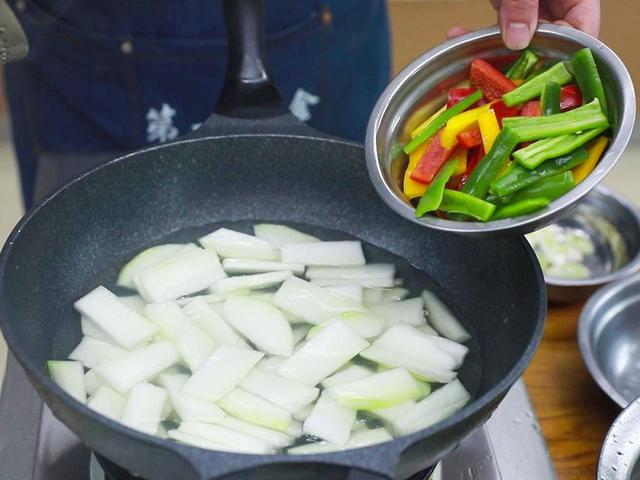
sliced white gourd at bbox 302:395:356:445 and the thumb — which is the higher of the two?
the thumb

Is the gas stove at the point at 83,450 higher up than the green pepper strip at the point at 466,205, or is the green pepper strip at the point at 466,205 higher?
the green pepper strip at the point at 466,205

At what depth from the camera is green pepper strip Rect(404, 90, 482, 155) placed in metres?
1.05

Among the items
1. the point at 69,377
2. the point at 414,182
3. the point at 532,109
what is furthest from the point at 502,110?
the point at 69,377

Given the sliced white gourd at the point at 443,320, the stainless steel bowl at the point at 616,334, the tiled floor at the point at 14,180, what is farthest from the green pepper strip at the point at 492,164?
the tiled floor at the point at 14,180

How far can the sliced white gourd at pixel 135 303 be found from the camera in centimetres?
113

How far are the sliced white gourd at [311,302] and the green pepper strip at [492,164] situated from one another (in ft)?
0.83

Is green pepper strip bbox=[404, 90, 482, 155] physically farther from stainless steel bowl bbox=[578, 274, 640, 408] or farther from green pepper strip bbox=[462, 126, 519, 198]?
stainless steel bowl bbox=[578, 274, 640, 408]

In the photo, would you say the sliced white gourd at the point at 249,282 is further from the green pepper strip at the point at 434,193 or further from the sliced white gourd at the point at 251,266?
the green pepper strip at the point at 434,193

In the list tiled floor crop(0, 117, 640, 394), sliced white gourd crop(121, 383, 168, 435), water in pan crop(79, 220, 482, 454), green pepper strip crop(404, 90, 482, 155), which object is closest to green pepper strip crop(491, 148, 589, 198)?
green pepper strip crop(404, 90, 482, 155)

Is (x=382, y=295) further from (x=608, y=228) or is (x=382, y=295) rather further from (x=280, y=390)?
A: (x=608, y=228)

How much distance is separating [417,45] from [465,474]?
198cm

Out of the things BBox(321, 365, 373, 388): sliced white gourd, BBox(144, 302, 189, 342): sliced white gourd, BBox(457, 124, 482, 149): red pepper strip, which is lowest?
BBox(321, 365, 373, 388): sliced white gourd

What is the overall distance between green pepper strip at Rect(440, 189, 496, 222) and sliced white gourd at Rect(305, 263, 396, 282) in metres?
0.25

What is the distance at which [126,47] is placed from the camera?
1.51 metres
